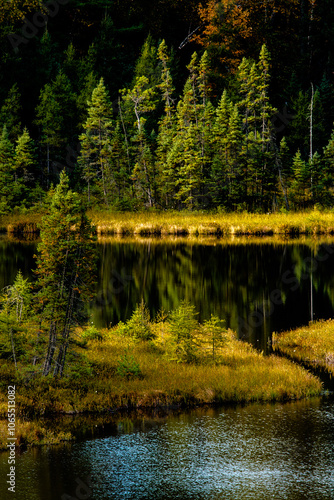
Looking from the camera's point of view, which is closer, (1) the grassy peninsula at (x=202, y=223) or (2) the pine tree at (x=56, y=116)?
(1) the grassy peninsula at (x=202, y=223)

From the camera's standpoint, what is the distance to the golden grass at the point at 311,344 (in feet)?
60.7

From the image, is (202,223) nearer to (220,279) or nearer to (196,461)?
(220,279)

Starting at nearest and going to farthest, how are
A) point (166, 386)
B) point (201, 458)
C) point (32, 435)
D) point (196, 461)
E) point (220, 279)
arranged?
point (196, 461) < point (201, 458) < point (32, 435) < point (166, 386) < point (220, 279)

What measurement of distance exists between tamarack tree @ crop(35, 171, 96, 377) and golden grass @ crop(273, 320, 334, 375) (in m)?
7.22

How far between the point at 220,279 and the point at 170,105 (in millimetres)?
40120

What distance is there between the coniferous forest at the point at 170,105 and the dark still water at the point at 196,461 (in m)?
46.0

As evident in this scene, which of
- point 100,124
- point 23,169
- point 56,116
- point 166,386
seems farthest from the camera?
point 56,116

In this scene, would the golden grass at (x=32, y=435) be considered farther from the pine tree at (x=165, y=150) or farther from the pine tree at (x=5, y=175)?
the pine tree at (x=165, y=150)

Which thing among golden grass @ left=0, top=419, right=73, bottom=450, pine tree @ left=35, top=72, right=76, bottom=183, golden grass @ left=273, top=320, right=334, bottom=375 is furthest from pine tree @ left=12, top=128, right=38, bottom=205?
golden grass @ left=0, top=419, right=73, bottom=450

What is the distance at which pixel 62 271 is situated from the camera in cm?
1541

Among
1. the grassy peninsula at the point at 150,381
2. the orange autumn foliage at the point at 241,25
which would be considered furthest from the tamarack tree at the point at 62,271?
Result: the orange autumn foliage at the point at 241,25

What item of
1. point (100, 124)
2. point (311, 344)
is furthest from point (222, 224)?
point (311, 344)

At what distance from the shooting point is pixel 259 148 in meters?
60.7

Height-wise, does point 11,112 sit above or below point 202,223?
above
